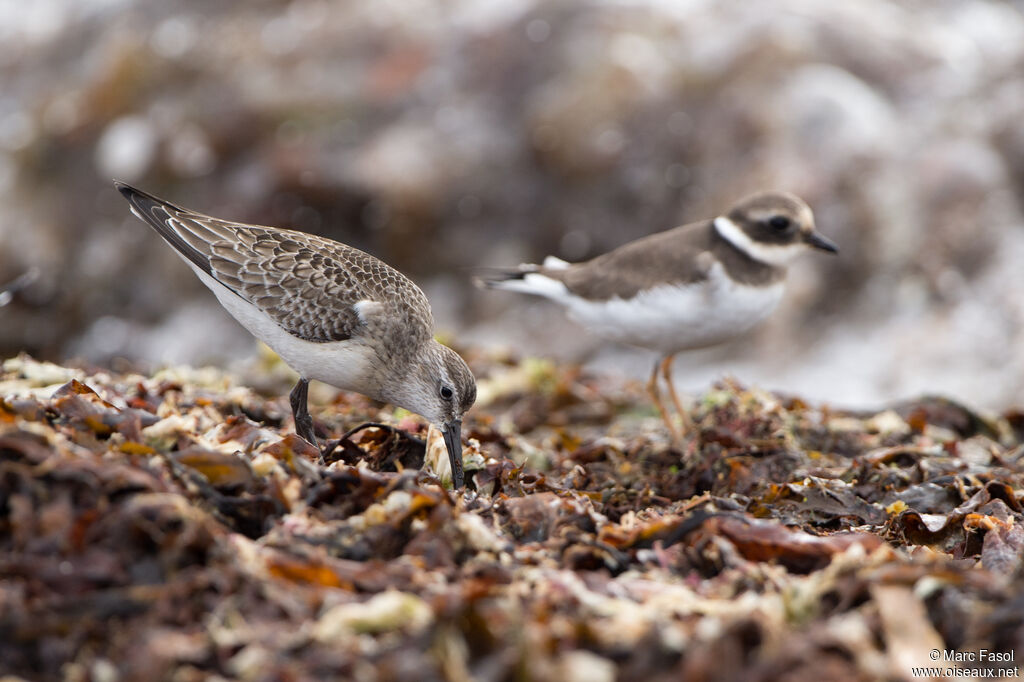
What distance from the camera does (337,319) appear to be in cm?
448

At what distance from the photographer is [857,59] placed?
9781 mm

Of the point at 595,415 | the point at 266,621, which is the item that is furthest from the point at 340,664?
the point at 595,415

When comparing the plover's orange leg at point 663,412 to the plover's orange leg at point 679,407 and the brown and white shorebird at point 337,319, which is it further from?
the brown and white shorebird at point 337,319

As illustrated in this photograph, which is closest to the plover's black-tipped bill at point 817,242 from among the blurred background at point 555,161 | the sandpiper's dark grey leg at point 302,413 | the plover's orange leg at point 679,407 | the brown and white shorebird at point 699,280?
the brown and white shorebird at point 699,280

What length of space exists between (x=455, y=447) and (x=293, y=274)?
1.22 m

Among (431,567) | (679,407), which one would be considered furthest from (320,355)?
(679,407)

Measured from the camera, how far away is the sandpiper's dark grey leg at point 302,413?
446cm

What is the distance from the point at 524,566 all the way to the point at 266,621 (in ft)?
2.55

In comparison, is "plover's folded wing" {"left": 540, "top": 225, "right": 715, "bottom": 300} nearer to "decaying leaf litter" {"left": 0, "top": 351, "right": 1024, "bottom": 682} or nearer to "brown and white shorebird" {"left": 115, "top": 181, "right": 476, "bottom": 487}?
"brown and white shorebird" {"left": 115, "top": 181, "right": 476, "bottom": 487}

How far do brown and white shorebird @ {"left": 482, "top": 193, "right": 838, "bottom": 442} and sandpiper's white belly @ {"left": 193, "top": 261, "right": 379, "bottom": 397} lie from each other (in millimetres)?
1903

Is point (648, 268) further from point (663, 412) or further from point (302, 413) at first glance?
point (302, 413)

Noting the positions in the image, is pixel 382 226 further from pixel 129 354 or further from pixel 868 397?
pixel 868 397

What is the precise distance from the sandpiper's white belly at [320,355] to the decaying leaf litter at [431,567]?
1.49ft

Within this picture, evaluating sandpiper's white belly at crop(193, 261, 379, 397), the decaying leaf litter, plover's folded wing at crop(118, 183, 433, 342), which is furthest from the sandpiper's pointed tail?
the decaying leaf litter
